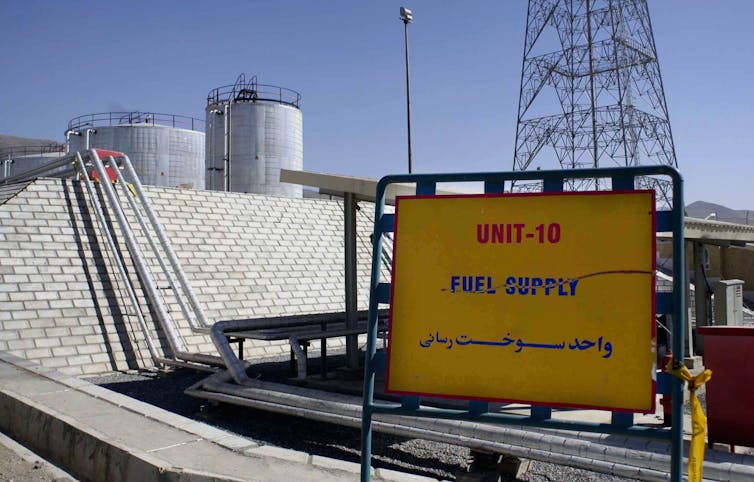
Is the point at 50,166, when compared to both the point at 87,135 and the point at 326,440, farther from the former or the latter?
the point at 87,135

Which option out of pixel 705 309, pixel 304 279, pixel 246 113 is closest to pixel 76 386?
pixel 304 279

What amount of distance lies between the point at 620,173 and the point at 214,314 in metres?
10.7

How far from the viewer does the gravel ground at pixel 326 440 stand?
5867mm

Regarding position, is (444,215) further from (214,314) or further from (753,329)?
(214,314)

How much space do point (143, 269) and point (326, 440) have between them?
6.23 meters

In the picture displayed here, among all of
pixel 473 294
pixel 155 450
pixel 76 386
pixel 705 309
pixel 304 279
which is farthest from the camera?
pixel 304 279

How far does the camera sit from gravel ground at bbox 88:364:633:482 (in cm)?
587

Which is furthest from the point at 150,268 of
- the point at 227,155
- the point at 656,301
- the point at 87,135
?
the point at 87,135

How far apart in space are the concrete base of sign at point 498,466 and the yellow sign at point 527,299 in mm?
1605

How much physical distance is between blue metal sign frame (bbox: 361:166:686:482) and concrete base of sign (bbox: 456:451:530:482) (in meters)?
1.50

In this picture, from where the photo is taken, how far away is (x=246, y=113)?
2834cm

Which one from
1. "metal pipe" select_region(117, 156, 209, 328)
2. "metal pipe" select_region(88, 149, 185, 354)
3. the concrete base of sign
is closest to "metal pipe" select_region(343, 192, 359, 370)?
"metal pipe" select_region(117, 156, 209, 328)

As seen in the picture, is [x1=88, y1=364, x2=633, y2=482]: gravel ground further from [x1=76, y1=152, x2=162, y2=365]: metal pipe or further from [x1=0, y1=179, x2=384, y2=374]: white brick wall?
[x1=0, y1=179, x2=384, y2=374]: white brick wall

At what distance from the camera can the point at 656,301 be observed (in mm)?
2828
